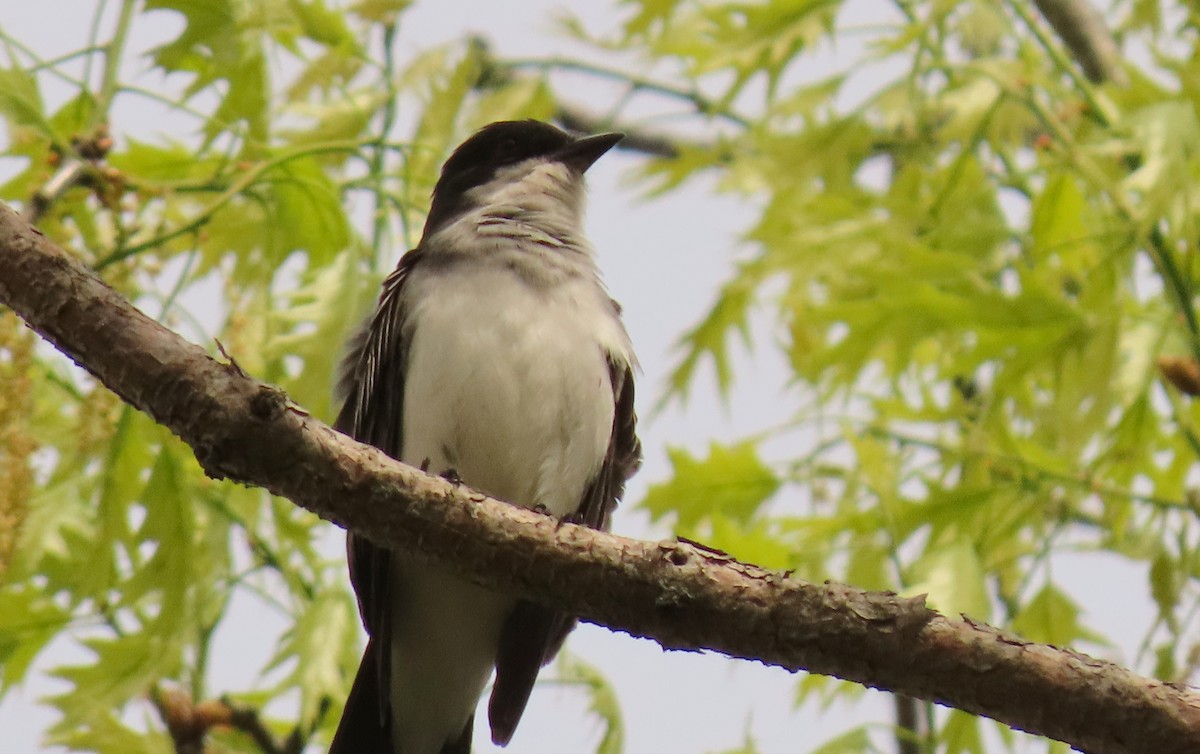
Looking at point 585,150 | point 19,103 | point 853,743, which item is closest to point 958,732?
point 853,743

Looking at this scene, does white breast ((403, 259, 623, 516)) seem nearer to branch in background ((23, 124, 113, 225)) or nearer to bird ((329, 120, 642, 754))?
bird ((329, 120, 642, 754))

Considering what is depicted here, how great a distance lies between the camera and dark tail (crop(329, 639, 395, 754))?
4066mm

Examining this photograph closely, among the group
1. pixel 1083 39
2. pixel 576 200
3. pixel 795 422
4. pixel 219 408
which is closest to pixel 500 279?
pixel 576 200

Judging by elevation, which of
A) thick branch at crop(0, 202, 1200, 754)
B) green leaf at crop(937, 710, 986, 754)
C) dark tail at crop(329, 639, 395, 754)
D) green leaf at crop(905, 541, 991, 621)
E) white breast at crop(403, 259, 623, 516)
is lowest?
thick branch at crop(0, 202, 1200, 754)

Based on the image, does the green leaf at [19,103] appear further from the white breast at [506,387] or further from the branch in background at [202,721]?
the branch in background at [202,721]

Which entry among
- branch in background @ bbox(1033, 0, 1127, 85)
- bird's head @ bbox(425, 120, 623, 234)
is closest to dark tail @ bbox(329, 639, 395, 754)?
bird's head @ bbox(425, 120, 623, 234)

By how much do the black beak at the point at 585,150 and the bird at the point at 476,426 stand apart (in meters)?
0.54

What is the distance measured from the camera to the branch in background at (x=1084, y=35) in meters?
6.00

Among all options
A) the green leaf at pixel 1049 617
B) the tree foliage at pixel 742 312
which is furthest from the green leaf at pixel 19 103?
the green leaf at pixel 1049 617

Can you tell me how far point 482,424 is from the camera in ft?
12.9

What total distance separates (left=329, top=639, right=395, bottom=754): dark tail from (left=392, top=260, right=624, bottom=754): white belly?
0.06m

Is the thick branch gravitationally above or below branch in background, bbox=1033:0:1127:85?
below

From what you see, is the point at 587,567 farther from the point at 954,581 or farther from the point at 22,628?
the point at 22,628

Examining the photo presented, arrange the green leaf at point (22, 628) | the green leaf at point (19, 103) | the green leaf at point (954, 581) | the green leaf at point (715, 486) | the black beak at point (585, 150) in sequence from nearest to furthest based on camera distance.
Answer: the green leaf at point (19, 103) < the green leaf at point (954, 581) < the green leaf at point (22, 628) < the black beak at point (585, 150) < the green leaf at point (715, 486)
